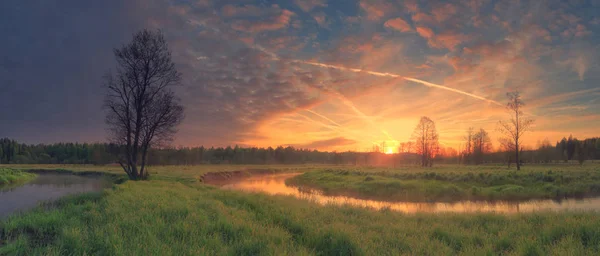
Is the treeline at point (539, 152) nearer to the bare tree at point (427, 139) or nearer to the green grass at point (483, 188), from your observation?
the bare tree at point (427, 139)

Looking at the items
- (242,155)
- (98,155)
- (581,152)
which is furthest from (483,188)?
(242,155)

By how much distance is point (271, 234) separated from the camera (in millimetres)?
8258

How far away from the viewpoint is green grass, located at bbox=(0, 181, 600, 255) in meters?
6.98

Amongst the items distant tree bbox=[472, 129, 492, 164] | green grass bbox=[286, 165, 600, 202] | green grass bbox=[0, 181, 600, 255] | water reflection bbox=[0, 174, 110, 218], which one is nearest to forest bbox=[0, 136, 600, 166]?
distant tree bbox=[472, 129, 492, 164]

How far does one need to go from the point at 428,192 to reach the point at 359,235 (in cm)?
1930

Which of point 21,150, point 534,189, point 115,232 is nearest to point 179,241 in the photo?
point 115,232

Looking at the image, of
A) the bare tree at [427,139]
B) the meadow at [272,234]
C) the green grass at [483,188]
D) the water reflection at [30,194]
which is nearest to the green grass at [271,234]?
the meadow at [272,234]

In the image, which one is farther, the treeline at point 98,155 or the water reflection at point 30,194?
the treeline at point 98,155

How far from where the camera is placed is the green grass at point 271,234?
6.98 meters

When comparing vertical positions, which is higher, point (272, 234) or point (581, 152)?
point (581, 152)

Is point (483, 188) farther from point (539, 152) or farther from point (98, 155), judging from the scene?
point (98, 155)

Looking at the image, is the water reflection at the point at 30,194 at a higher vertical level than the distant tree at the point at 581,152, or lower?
lower

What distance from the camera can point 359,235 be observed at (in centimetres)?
852

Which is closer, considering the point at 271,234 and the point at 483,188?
the point at 271,234
